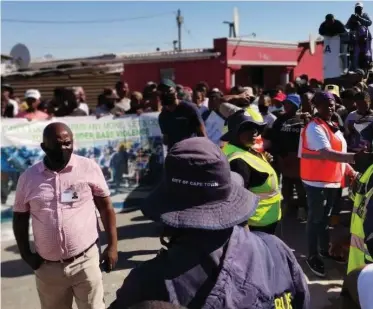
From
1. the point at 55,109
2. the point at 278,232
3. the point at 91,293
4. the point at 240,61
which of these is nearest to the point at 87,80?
Result: the point at 240,61

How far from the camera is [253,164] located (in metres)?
3.30

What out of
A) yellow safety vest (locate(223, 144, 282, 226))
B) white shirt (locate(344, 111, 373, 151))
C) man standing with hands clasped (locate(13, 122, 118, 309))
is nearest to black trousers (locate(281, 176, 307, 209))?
white shirt (locate(344, 111, 373, 151))

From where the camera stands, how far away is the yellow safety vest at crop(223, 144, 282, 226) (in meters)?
3.31

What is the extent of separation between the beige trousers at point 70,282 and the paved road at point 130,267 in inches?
42.1

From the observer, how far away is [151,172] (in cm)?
714

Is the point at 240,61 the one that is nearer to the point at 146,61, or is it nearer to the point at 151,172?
the point at 146,61

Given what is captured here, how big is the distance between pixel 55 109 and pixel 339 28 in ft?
16.2

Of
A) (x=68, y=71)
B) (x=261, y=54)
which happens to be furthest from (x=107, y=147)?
(x=261, y=54)

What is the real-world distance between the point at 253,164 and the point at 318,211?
1.26m

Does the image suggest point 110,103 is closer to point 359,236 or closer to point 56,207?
point 56,207

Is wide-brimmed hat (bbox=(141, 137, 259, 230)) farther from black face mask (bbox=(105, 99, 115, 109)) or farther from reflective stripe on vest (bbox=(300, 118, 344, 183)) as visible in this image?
black face mask (bbox=(105, 99, 115, 109))

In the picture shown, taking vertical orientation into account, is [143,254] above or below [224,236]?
below

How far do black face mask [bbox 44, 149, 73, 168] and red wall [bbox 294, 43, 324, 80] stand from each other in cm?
2353

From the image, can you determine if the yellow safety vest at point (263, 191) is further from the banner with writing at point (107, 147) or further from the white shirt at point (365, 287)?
the banner with writing at point (107, 147)
